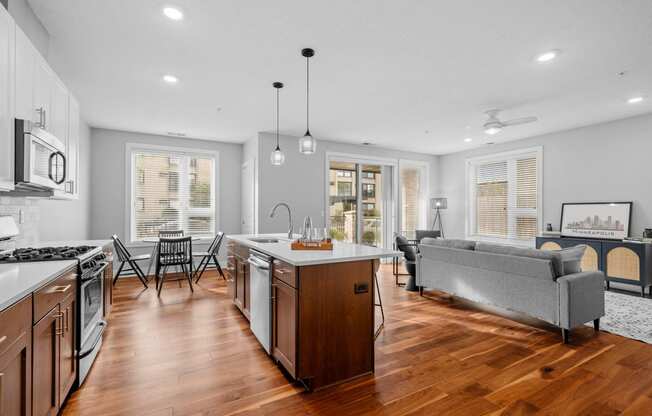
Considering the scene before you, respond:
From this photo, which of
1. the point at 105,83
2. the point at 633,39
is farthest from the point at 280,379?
the point at 633,39

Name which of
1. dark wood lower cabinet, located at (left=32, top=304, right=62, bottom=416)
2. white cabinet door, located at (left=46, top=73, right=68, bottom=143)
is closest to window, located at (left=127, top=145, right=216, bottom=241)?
white cabinet door, located at (left=46, top=73, right=68, bottom=143)

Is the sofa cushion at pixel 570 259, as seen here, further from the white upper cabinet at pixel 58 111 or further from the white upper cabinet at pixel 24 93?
the white upper cabinet at pixel 58 111

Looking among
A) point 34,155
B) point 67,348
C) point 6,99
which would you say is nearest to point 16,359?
point 67,348

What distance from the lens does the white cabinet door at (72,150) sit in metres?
2.83

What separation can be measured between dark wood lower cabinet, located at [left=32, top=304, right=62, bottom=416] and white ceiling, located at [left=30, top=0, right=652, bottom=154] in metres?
2.08

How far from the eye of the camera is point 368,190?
7.20 m

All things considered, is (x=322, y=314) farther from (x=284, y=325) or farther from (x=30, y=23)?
(x=30, y=23)

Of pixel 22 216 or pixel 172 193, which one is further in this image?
pixel 172 193

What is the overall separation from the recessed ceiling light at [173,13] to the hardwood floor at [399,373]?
2623 mm

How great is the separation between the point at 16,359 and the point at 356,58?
121 inches

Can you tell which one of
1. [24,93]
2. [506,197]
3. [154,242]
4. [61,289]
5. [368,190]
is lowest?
[154,242]

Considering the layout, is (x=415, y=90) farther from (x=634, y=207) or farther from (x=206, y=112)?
(x=634, y=207)

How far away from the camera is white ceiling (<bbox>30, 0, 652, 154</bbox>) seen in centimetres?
235

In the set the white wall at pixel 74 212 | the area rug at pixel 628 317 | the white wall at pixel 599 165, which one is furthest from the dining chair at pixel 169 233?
the white wall at pixel 599 165
